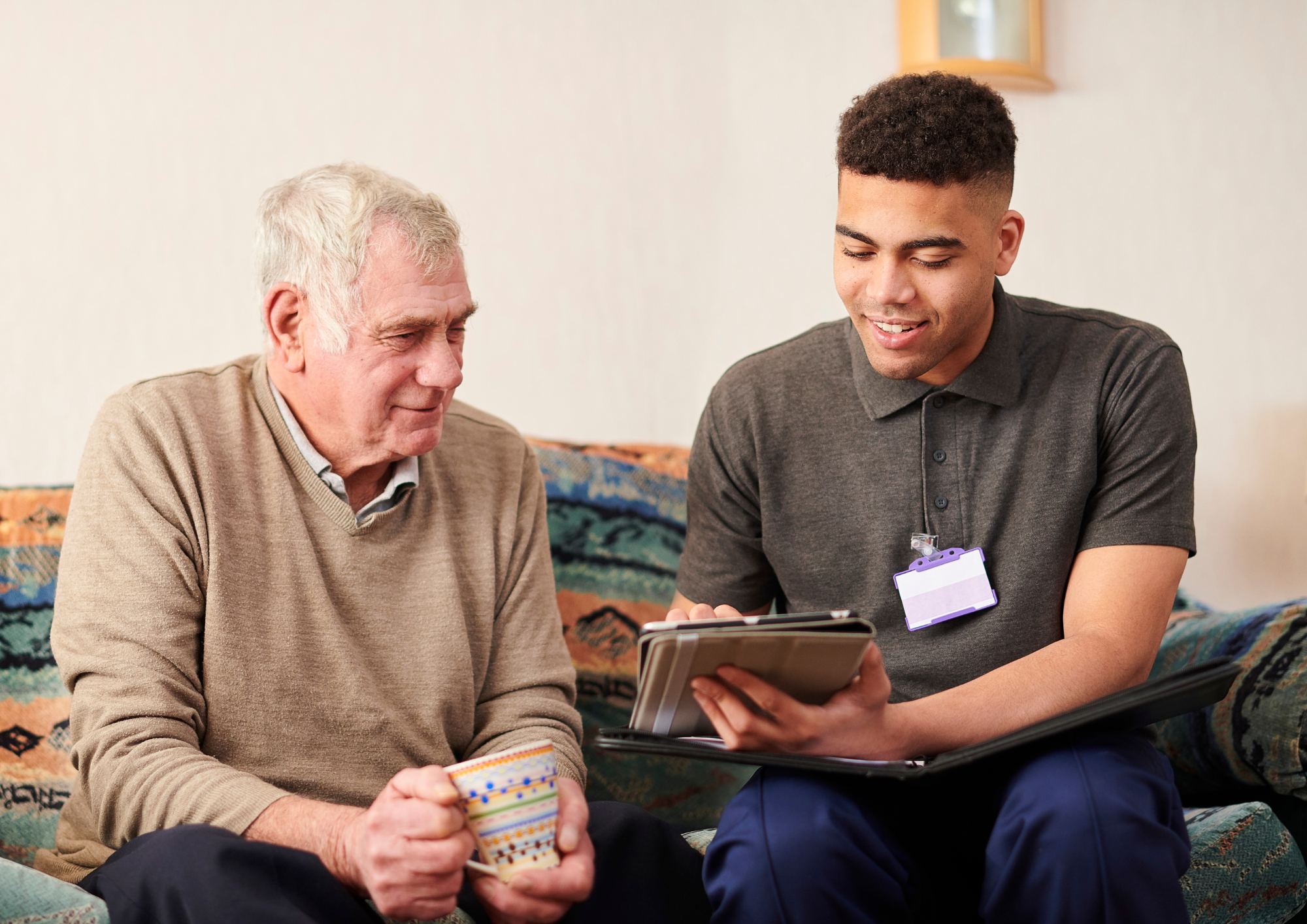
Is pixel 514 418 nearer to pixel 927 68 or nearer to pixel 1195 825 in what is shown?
pixel 927 68

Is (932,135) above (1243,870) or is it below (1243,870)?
above

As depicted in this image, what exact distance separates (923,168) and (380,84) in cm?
131

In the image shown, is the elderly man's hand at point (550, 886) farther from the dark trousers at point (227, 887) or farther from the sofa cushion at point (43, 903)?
the sofa cushion at point (43, 903)

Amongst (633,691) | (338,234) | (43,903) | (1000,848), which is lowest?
(633,691)

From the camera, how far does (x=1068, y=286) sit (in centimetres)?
259

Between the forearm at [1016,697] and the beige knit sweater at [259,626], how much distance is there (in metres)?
0.44

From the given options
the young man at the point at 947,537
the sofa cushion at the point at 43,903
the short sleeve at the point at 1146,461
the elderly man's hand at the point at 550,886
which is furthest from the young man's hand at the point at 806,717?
the sofa cushion at the point at 43,903

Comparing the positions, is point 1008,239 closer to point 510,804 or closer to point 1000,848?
point 1000,848

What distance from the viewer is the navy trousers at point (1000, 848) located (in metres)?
1.04

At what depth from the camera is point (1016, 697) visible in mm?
1180

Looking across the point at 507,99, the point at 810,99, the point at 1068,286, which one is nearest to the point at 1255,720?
the point at 1068,286

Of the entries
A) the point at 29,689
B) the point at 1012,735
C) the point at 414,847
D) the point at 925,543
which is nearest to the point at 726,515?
the point at 925,543

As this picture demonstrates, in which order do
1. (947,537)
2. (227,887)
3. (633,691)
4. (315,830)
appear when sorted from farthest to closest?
(633,691), (947,537), (315,830), (227,887)

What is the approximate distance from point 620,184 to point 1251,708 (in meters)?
1.61
